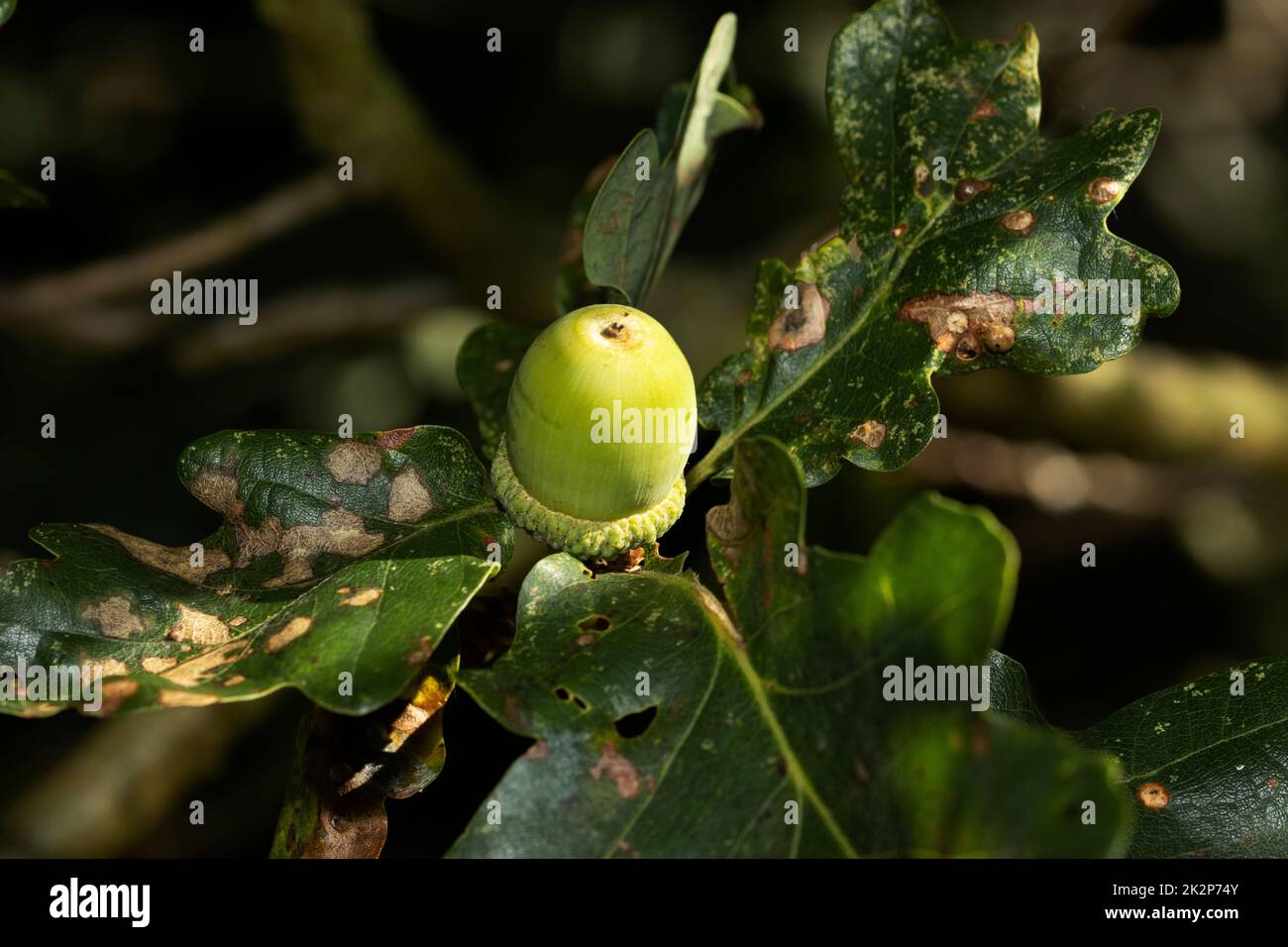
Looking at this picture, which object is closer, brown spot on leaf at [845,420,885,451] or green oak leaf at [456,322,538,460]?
brown spot on leaf at [845,420,885,451]

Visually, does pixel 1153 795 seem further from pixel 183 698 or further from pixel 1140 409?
pixel 1140 409

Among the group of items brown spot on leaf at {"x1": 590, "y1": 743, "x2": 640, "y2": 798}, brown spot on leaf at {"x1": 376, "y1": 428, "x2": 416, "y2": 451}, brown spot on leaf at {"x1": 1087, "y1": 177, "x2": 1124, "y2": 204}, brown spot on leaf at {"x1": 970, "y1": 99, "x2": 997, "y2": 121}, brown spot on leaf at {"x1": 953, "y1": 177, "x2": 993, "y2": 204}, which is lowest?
brown spot on leaf at {"x1": 590, "y1": 743, "x2": 640, "y2": 798}

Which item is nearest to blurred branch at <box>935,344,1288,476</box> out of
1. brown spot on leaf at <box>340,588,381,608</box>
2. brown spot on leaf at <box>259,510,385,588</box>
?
brown spot on leaf at <box>259,510,385,588</box>

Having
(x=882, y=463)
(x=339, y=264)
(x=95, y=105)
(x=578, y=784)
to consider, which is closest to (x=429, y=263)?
(x=339, y=264)

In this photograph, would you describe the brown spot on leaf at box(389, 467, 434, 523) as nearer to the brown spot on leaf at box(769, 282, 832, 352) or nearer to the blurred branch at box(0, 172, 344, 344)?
the brown spot on leaf at box(769, 282, 832, 352)

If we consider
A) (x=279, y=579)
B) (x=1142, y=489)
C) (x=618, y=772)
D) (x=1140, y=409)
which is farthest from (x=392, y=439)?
(x=1142, y=489)
